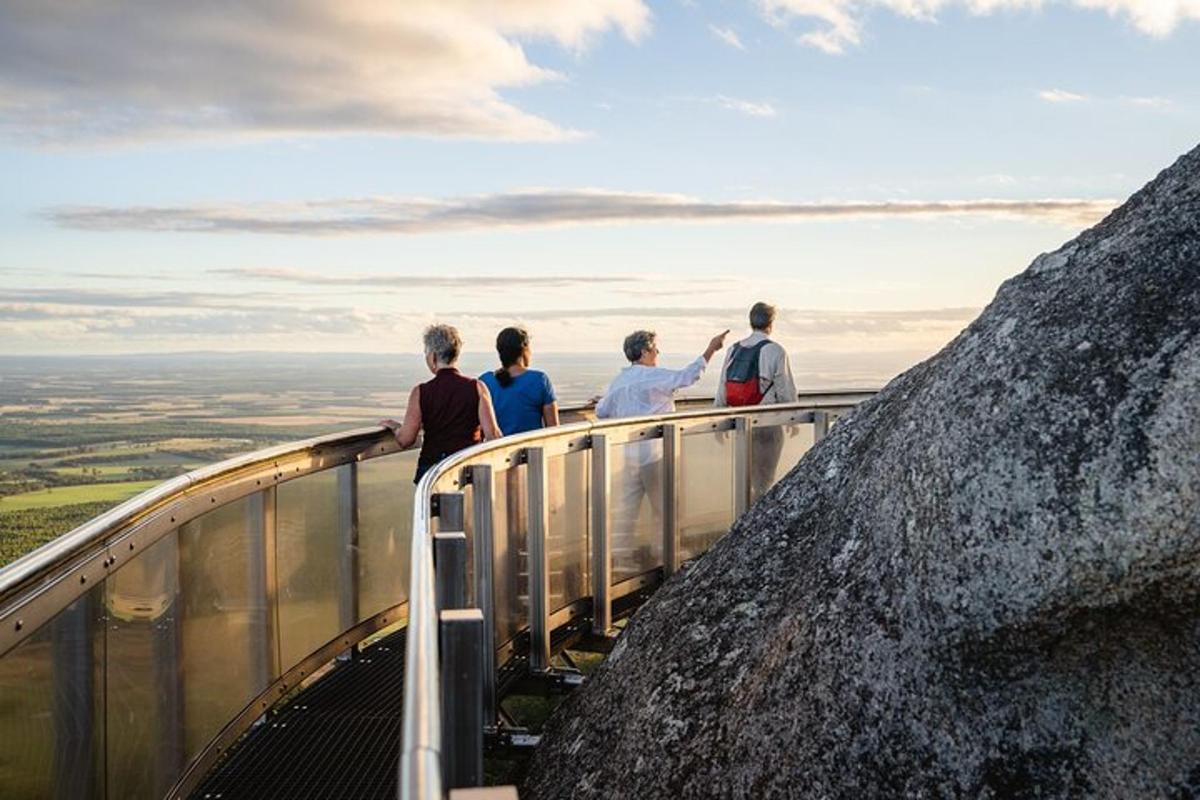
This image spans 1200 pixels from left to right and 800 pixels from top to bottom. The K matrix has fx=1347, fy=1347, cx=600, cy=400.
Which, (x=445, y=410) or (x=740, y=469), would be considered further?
(x=740, y=469)

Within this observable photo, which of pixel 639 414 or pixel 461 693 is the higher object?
pixel 639 414

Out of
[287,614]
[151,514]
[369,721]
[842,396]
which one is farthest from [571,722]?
[842,396]

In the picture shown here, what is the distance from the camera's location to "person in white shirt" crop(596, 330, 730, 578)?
31.1 ft

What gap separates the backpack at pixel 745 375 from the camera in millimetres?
12070

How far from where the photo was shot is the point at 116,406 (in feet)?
587

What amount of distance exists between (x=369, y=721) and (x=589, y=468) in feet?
8.48

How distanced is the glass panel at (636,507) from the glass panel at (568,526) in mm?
459

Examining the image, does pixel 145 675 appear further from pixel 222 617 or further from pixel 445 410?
pixel 445 410

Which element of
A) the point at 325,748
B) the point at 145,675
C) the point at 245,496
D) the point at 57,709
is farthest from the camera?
the point at 245,496

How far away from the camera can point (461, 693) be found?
309cm

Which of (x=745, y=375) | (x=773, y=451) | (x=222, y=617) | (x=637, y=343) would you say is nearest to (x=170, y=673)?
(x=222, y=617)

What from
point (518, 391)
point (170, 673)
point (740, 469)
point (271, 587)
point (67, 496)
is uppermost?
point (518, 391)

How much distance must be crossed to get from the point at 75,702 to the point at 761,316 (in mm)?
8183

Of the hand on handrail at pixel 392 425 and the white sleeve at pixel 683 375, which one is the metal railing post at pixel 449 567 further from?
the white sleeve at pixel 683 375
